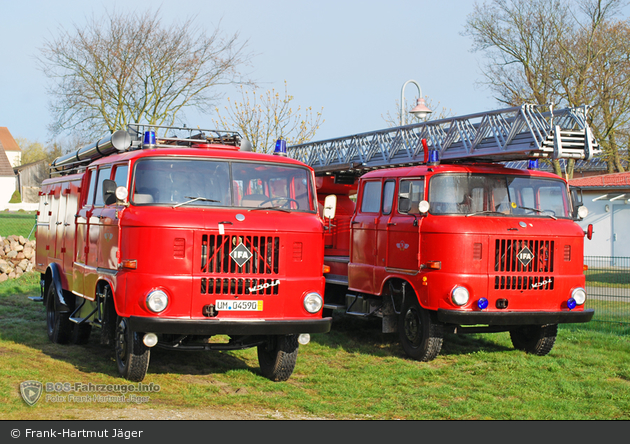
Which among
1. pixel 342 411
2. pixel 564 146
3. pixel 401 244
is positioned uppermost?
pixel 564 146

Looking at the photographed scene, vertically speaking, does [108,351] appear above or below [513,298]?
below

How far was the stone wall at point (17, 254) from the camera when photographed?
2042 cm

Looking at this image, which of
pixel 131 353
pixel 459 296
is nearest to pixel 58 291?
pixel 131 353

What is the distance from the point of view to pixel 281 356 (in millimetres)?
8398

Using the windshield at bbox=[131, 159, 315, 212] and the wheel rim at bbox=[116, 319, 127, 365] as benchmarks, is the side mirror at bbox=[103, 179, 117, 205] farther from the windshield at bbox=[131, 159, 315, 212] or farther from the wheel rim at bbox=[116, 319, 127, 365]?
the wheel rim at bbox=[116, 319, 127, 365]

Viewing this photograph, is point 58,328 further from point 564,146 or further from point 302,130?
point 302,130

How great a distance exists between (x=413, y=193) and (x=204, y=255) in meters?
3.81

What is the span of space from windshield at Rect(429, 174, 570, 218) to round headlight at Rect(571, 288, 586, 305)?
3.57ft

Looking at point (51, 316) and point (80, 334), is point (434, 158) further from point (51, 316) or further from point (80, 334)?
point (51, 316)

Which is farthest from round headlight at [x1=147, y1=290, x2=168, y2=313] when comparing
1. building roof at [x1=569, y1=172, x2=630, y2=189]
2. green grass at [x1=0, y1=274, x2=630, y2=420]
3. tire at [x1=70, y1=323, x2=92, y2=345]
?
building roof at [x1=569, y1=172, x2=630, y2=189]

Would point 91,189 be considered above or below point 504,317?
above
